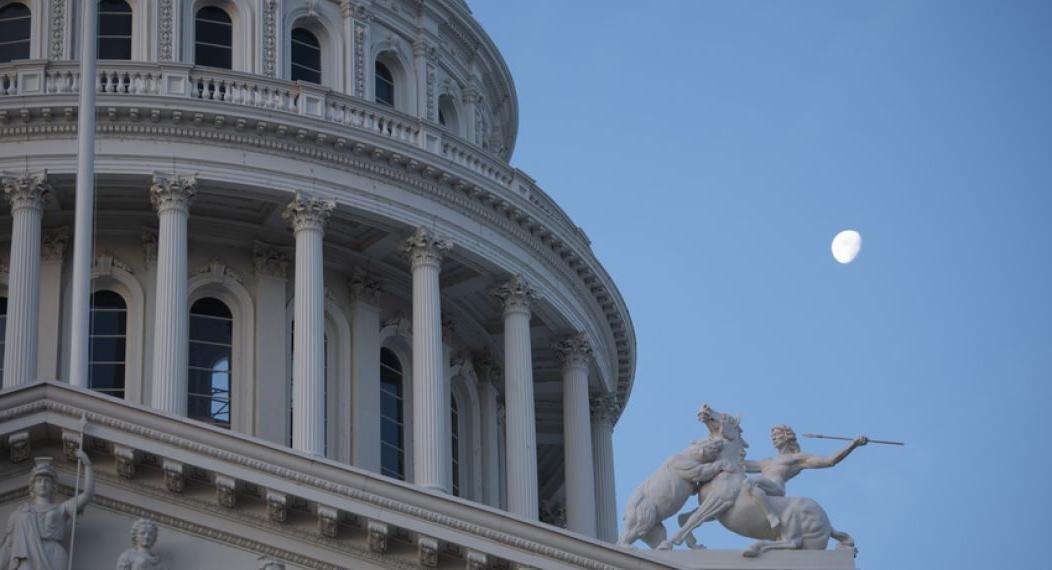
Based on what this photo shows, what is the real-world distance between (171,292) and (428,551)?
70.0ft

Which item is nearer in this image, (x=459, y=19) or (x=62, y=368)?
(x=62, y=368)

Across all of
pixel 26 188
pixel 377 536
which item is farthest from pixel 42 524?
pixel 26 188

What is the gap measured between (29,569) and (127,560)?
124 centimetres

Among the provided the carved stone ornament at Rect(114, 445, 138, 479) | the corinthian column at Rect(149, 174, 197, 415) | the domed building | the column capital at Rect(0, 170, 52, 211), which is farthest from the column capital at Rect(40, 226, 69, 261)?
the carved stone ornament at Rect(114, 445, 138, 479)

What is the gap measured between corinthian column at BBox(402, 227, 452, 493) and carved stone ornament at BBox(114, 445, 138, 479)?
2071 cm

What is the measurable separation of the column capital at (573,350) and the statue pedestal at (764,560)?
26.5m

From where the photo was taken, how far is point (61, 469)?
1478 inches

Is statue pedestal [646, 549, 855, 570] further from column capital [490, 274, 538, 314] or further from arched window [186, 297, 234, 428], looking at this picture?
column capital [490, 274, 538, 314]

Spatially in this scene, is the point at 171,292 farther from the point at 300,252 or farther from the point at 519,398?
the point at 519,398

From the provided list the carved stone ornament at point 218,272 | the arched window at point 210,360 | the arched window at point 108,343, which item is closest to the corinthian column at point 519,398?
the carved stone ornament at point 218,272

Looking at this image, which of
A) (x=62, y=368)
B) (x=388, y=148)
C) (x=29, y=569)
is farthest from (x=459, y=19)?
(x=29, y=569)

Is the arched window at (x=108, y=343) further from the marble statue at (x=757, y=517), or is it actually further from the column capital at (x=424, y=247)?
the marble statue at (x=757, y=517)

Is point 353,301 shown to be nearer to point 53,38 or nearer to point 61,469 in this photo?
point 53,38

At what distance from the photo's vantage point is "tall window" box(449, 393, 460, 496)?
6341 cm
